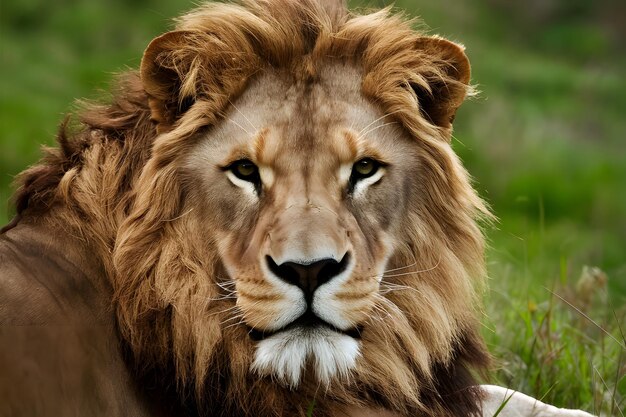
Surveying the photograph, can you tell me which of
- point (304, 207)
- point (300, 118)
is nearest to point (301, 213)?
point (304, 207)

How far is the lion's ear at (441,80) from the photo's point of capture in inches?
176

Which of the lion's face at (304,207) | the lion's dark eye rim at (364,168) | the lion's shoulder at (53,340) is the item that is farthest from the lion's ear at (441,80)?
the lion's shoulder at (53,340)

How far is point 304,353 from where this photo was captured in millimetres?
3996

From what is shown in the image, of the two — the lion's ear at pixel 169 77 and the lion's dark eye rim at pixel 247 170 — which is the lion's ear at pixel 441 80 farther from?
the lion's ear at pixel 169 77

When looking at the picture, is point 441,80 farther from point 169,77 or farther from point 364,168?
point 169,77

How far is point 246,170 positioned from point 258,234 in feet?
0.92

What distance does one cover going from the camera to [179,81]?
4426mm

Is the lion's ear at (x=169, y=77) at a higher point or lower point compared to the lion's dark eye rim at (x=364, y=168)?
higher

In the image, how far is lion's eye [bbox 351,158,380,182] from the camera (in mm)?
4266

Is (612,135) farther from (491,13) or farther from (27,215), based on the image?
(27,215)

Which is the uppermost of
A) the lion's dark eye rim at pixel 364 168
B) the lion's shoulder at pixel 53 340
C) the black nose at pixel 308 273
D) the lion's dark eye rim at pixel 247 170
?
the lion's dark eye rim at pixel 364 168

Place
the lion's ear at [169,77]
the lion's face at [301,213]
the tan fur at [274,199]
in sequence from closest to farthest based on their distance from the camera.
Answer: the lion's face at [301,213], the tan fur at [274,199], the lion's ear at [169,77]

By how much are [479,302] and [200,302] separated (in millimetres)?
1096

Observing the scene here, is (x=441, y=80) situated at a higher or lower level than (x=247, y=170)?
higher
